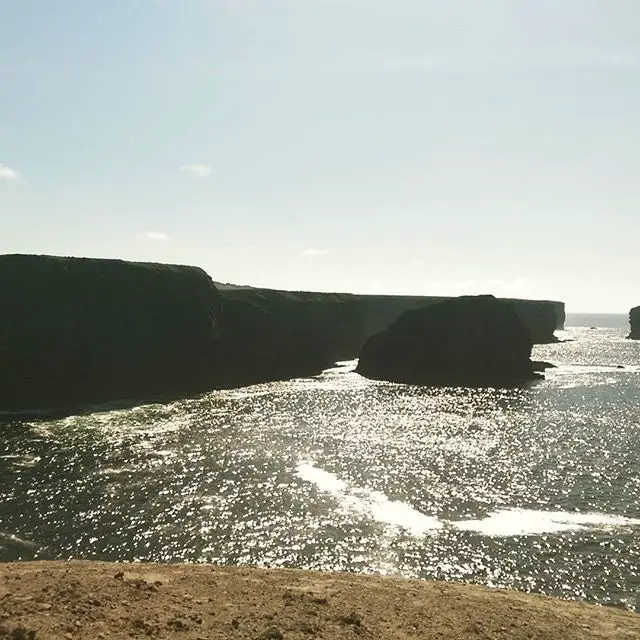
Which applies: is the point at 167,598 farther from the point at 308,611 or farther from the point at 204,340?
the point at 204,340

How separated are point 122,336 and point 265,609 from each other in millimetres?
90100

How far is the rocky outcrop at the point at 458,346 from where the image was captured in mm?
126188

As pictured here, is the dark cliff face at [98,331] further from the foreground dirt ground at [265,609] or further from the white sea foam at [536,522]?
the foreground dirt ground at [265,609]

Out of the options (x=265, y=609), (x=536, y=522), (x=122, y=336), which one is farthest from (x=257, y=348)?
(x=265, y=609)

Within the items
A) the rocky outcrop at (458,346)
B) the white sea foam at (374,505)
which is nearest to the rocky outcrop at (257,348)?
the rocky outcrop at (458,346)

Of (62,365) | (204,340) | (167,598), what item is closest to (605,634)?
(167,598)

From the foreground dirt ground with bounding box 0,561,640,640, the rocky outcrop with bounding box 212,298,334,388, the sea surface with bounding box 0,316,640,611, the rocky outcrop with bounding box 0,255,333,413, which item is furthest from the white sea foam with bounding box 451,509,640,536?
the rocky outcrop with bounding box 212,298,334,388

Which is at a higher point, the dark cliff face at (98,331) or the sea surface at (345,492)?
the dark cliff face at (98,331)

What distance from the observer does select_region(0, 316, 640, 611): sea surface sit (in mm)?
31047

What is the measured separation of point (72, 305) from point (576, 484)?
81262mm

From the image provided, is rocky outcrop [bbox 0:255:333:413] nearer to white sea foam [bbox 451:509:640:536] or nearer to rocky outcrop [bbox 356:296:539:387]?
rocky outcrop [bbox 356:296:539:387]

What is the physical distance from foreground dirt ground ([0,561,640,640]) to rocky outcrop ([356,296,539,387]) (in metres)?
103

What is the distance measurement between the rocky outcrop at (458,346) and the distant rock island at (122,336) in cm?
1949

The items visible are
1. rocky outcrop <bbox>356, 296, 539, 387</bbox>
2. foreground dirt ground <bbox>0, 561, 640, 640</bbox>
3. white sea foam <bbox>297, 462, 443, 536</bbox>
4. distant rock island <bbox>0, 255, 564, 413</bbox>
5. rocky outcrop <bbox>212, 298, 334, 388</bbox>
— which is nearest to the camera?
foreground dirt ground <bbox>0, 561, 640, 640</bbox>
